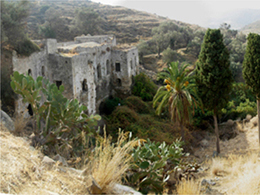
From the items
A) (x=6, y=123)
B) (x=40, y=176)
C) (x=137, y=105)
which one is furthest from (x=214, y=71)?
(x=40, y=176)

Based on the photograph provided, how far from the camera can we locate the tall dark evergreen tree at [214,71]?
572 inches

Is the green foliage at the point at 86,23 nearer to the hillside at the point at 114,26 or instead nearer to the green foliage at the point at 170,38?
the hillside at the point at 114,26

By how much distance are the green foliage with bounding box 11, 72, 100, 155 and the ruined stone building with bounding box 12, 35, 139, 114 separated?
249 inches

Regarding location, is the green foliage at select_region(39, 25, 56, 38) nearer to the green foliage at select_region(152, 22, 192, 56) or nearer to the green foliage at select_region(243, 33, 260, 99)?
the green foliage at select_region(152, 22, 192, 56)

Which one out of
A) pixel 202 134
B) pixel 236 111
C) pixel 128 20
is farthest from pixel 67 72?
pixel 128 20

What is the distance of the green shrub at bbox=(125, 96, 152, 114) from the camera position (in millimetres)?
21734

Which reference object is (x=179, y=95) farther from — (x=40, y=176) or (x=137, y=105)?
(x=40, y=176)

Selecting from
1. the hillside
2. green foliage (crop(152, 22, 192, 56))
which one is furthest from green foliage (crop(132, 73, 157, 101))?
the hillside

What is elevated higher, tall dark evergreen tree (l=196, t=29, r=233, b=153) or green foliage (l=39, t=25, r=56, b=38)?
green foliage (l=39, t=25, r=56, b=38)

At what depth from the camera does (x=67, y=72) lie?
588 inches

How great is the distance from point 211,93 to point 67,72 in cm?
875

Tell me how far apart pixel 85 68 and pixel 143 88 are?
9.09 meters

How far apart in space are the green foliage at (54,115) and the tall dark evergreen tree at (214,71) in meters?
9.92

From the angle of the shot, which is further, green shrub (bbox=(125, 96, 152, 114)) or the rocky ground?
green shrub (bbox=(125, 96, 152, 114))
